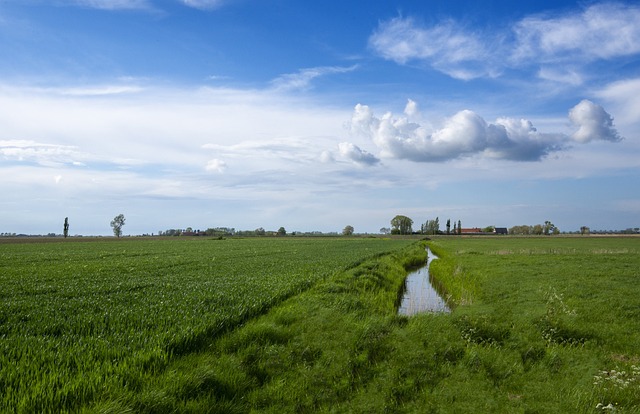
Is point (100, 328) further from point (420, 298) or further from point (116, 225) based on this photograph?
point (116, 225)

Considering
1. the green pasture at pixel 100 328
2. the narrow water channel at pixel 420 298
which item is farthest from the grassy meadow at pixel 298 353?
the narrow water channel at pixel 420 298

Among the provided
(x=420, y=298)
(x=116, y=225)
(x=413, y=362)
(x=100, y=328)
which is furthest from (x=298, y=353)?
(x=116, y=225)

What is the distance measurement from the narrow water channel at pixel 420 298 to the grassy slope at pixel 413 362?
12.2 feet

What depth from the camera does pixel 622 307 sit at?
1529cm

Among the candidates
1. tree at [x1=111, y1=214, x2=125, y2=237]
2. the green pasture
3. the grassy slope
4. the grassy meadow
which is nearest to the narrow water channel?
the grassy meadow

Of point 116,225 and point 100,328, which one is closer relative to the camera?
point 100,328

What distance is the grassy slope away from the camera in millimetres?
7629

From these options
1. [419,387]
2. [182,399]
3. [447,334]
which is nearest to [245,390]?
[182,399]

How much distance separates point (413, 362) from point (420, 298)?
13.5 metres

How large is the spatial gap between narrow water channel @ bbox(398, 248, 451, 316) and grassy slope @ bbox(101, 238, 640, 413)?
3.72m

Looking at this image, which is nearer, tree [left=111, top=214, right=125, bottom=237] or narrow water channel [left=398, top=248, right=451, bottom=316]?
narrow water channel [left=398, top=248, right=451, bottom=316]

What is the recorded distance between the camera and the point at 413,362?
973 centimetres

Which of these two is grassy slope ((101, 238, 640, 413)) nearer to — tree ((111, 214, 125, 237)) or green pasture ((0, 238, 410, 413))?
green pasture ((0, 238, 410, 413))

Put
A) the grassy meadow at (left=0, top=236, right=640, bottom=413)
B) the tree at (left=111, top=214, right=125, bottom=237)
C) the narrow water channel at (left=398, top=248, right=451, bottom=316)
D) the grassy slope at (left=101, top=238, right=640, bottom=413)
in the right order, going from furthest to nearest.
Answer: the tree at (left=111, top=214, right=125, bottom=237), the narrow water channel at (left=398, top=248, right=451, bottom=316), the grassy slope at (left=101, top=238, right=640, bottom=413), the grassy meadow at (left=0, top=236, right=640, bottom=413)
